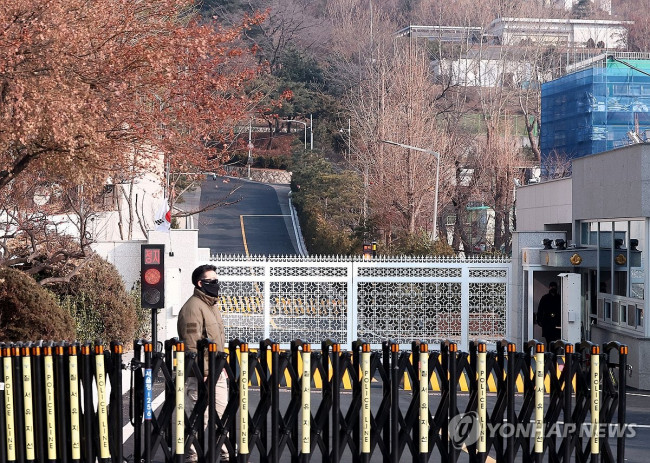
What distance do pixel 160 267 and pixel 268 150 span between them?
7669cm

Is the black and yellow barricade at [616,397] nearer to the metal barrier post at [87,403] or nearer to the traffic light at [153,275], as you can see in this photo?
the metal barrier post at [87,403]

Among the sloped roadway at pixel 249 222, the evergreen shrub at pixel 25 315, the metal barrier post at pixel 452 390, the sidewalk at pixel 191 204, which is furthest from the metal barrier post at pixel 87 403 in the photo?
the sidewalk at pixel 191 204

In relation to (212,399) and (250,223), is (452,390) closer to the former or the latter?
(212,399)

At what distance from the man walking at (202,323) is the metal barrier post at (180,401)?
67 centimetres

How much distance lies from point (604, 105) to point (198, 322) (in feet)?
146

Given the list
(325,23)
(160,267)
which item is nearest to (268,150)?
(325,23)

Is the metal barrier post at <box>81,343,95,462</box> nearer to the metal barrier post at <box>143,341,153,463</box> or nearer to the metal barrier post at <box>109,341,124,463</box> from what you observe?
the metal barrier post at <box>109,341,124,463</box>

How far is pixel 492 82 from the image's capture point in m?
78.6

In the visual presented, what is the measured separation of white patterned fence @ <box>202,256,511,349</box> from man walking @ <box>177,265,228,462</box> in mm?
11857

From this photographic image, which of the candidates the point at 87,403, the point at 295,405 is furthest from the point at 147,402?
the point at 295,405

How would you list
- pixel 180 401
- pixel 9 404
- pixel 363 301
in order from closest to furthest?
pixel 9 404
pixel 180 401
pixel 363 301

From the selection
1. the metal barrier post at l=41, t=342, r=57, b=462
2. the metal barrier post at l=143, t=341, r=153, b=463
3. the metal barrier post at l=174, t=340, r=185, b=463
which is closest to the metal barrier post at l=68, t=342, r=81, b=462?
the metal barrier post at l=41, t=342, r=57, b=462

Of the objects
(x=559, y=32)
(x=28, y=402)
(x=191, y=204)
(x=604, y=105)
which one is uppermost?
(x=559, y=32)

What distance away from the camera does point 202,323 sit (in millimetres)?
9680
